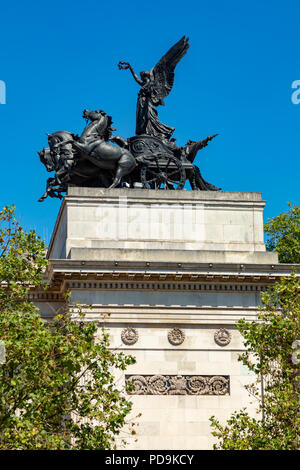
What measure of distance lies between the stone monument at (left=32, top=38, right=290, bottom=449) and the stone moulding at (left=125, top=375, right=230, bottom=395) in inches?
1.1

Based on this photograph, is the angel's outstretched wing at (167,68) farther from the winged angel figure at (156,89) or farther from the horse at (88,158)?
the horse at (88,158)

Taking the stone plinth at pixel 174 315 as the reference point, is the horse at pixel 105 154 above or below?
above

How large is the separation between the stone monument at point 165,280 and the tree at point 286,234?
1673 cm

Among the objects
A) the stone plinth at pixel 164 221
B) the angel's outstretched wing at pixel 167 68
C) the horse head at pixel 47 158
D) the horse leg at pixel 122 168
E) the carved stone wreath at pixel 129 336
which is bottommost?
the carved stone wreath at pixel 129 336

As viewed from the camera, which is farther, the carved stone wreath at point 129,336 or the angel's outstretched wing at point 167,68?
the angel's outstretched wing at point 167,68

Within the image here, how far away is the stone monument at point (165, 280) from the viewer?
33344mm

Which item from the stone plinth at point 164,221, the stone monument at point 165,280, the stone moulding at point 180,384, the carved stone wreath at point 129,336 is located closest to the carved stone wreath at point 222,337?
the stone monument at point 165,280

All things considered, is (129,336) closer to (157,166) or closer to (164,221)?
(164,221)

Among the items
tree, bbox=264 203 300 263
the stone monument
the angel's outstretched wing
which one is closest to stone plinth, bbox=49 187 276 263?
the stone monument

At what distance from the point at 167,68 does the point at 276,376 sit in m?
12.7

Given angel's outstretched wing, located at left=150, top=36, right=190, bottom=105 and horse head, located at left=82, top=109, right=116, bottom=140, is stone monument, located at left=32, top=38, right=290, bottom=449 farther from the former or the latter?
angel's outstretched wing, located at left=150, top=36, right=190, bottom=105

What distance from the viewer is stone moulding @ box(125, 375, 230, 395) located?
33.3 m

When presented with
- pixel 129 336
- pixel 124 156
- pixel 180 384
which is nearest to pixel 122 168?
pixel 124 156
